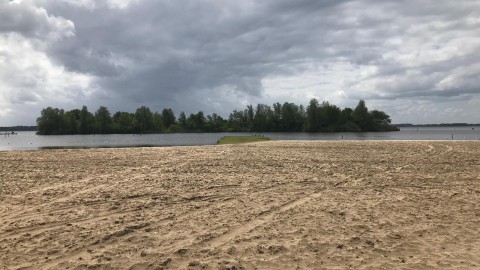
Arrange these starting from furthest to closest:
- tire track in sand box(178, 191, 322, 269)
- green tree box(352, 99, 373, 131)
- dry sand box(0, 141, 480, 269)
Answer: green tree box(352, 99, 373, 131) < tire track in sand box(178, 191, 322, 269) < dry sand box(0, 141, 480, 269)

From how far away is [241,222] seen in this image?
1016 centimetres

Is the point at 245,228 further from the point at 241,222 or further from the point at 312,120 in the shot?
the point at 312,120

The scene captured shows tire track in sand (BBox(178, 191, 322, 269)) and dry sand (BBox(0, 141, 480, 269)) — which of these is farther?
tire track in sand (BBox(178, 191, 322, 269))

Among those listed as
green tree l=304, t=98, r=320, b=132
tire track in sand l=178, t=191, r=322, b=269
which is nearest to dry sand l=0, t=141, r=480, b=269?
tire track in sand l=178, t=191, r=322, b=269

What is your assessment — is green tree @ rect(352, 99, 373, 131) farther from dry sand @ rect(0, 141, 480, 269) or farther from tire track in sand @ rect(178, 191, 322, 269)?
tire track in sand @ rect(178, 191, 322, 269)

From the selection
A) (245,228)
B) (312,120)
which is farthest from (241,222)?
(312,120)

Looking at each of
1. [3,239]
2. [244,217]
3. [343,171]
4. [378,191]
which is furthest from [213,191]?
[343,171]

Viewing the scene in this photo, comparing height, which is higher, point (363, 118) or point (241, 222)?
point (363, 118)

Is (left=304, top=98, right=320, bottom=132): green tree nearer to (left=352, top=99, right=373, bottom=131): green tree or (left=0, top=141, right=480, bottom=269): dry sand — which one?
(left=352, top=99, right=373, bottom=131): green tree

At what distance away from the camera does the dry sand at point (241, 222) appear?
757cm

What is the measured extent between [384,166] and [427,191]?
8535mm

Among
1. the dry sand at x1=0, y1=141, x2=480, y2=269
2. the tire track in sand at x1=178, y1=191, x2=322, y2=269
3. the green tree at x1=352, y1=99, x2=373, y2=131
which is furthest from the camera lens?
the green tree at x1=352, y1=99, x2=373, y2=131

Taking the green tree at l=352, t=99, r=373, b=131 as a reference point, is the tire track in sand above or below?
below

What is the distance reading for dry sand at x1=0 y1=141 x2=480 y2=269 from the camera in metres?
→ 7.57
